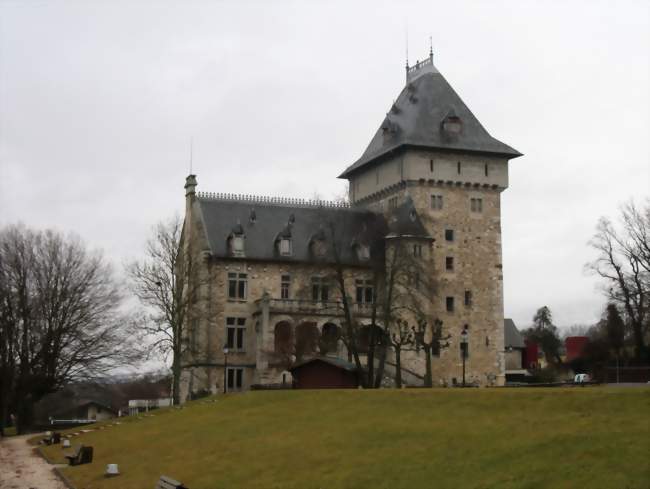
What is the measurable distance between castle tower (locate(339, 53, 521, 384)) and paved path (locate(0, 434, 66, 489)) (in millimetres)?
36708

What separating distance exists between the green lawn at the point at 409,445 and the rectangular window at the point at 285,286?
3260cm

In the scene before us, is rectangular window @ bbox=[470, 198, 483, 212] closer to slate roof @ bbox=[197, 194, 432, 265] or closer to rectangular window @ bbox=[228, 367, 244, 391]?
slate roof @ bbox=[197, 194, 432, 265]

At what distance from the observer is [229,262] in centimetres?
7450

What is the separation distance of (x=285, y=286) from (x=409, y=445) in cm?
4807

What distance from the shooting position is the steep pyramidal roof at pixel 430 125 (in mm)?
78938

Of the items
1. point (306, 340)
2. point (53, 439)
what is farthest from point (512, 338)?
point (53, 439)

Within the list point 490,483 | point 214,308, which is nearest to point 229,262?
point 214,308

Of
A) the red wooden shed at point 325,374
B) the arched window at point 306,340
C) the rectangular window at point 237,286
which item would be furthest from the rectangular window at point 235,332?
the red wooden shed at point 325,374

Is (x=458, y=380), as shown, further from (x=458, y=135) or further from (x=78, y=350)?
(x=78, y=350)

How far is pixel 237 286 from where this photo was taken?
74562mm

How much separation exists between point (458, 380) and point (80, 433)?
33.2 metres

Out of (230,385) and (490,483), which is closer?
(490,483)

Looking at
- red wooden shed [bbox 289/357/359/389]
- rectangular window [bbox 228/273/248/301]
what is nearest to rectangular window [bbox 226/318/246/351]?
rectangular window [bbox 228/273/248/301]

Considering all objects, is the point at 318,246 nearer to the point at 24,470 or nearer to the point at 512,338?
the point at 512,338
